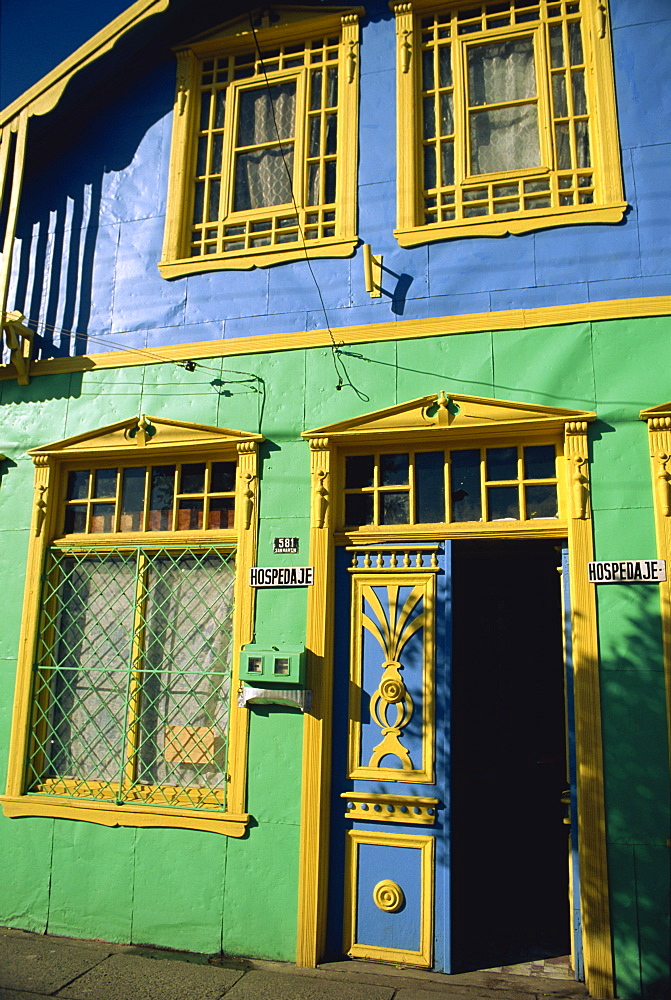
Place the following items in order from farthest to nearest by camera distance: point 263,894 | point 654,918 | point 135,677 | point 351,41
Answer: point 351,41
point 135,677
point 263,894
point 654,918

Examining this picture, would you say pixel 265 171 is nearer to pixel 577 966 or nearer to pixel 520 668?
pixel 520 668

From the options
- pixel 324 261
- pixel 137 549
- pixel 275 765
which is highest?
pixel 324 261

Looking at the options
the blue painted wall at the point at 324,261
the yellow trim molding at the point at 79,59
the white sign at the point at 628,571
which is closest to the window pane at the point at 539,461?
the white sign at the point at 628,571

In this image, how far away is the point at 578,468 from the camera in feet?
18.1

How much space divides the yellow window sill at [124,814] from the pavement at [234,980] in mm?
900

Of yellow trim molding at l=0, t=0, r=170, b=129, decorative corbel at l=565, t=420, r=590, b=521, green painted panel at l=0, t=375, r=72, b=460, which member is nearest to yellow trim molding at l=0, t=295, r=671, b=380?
green painted panel at l=0, t=375, r=72, b=460

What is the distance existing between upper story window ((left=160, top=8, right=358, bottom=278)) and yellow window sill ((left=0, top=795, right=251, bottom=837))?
180 inches

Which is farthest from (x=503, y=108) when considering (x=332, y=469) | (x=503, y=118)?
(x=332, y=469)

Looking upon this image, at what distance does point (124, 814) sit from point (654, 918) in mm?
3900

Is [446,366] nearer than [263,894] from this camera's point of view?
No

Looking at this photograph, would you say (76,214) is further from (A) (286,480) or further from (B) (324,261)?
(A) (286,480)

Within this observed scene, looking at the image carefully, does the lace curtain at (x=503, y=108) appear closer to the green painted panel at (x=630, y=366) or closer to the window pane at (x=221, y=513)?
the green painted panel at (x=630, y=366)

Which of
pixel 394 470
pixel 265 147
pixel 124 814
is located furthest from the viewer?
Answer: pixel 265 147

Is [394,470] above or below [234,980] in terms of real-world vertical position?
above
